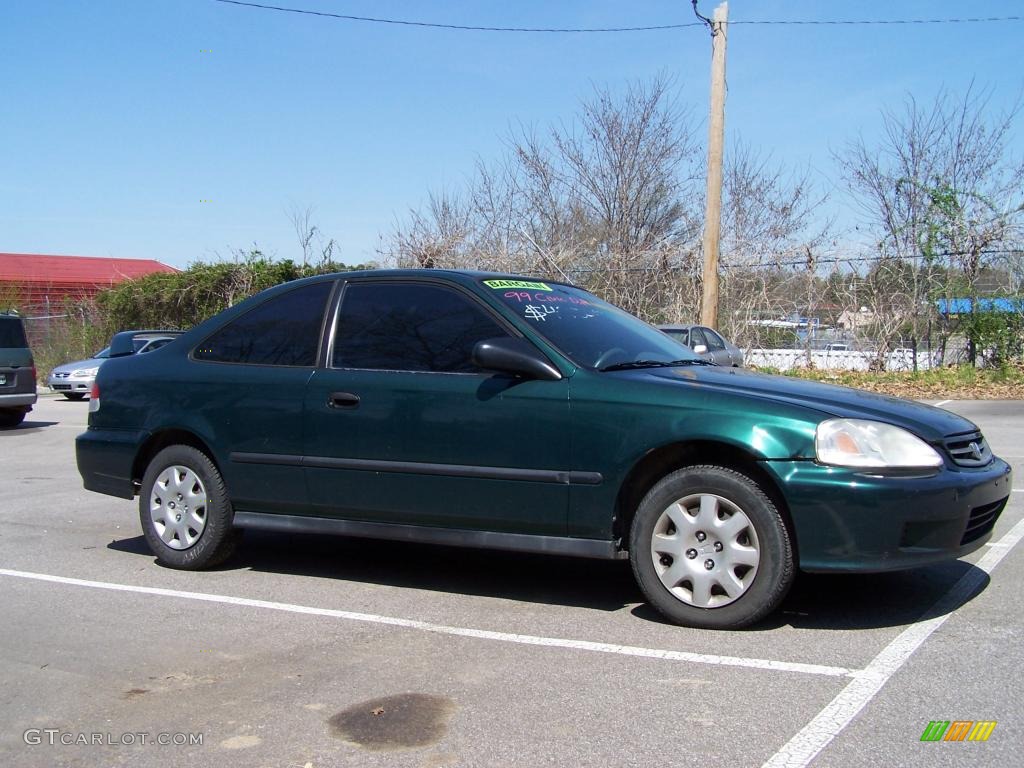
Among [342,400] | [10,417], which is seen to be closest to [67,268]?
[10,417]

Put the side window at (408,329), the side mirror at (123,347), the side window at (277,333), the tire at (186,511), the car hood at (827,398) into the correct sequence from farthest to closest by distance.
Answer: the side mirror at (123,347)
the tire at (186,511)
the side window at (277,333)
the side window at (408,329)
the car hood at (827,398)

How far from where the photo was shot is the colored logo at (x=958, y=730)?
10.9ft

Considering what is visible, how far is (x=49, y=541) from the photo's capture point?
6895mm

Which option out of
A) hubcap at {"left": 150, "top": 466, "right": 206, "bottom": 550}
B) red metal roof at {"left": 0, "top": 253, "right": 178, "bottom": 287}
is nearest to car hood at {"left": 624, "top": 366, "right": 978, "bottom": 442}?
hubcap at {"left": 150, "top": 466, "right": 206, "bottom": 550}

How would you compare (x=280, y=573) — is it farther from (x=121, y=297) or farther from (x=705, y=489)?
(x=121, y=297)

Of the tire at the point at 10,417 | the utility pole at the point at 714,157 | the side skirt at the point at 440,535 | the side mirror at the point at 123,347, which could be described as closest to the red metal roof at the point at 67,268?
the tire at the point at 10,417

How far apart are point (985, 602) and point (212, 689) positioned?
3.56 meters

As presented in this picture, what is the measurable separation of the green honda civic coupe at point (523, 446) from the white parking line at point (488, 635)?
35 centimetres

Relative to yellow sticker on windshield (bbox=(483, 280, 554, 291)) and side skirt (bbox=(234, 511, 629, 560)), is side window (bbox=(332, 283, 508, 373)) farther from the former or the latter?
side skirt (bbox=(234, 511, 629, 560))

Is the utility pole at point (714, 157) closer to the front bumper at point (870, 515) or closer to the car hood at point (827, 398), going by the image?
the car hood at point (827, 398)

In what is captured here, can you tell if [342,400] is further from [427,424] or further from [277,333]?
[277,333]

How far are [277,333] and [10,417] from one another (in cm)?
1143

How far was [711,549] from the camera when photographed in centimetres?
452

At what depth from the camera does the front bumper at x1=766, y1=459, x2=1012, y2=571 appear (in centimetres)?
428
